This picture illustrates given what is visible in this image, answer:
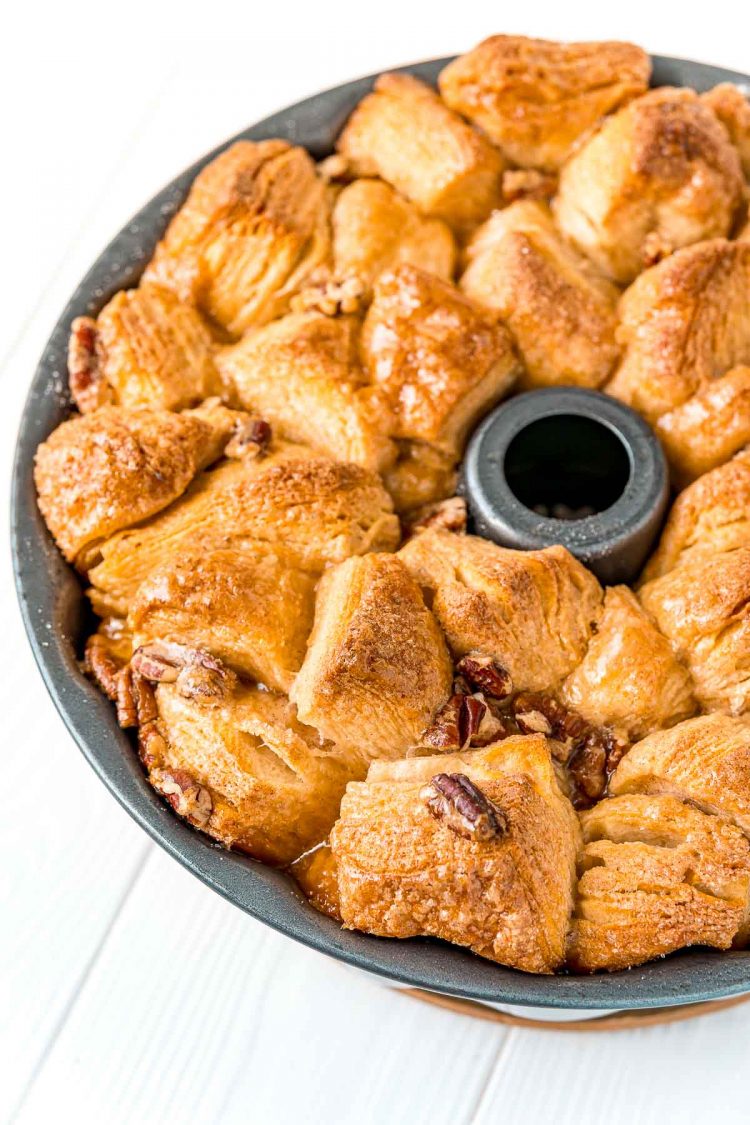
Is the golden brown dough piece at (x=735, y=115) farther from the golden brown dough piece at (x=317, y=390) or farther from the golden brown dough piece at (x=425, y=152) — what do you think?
the golden brown dough piece at (x=317, y=390)

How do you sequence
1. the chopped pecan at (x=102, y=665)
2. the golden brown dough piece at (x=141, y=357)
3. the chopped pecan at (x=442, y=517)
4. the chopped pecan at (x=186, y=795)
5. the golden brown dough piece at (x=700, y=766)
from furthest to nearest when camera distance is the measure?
the golden brown dough piece at (x=141, y=357) → the chopped pecan at (x=442, y=517) → the chopped pecan at (x=102, y=665) → the chopped pecan at (x=186, y=795) → the golden brown dough piece at (x=700, y=766)

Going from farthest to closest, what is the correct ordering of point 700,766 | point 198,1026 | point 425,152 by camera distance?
point 425,152 < point 198,1026 < point 700,766

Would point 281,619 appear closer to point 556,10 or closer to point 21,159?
point 21,159

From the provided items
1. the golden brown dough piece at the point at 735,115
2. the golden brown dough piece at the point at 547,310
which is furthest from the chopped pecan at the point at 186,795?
the golden brown dough piece at the point at 735,115

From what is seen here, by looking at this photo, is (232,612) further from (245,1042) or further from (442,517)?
(245,1042)

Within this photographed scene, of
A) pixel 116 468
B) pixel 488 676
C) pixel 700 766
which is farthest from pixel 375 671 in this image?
pixel 116 468

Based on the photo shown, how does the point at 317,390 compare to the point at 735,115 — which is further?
the point at 735,115

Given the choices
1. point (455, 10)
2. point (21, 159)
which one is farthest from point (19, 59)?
point (455, 10)
